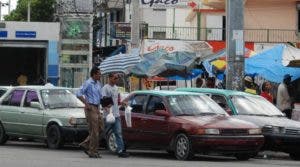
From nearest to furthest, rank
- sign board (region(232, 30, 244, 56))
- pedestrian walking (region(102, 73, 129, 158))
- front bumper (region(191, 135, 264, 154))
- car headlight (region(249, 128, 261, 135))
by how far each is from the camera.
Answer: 1. front bumper (region(191, 135, 264, 154))
2. car headlight (region(249, 128, 261, 135))
3. pedestrian walking (region(102, 73, 129, 158))
4. sign board (region(232, 30, 244, 56))

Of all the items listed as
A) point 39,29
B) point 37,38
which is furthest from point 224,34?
point 37,38

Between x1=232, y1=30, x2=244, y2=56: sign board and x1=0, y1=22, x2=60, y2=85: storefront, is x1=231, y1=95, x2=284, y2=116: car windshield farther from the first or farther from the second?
x1=0, y1=22, x2=60, y2=85: storefront

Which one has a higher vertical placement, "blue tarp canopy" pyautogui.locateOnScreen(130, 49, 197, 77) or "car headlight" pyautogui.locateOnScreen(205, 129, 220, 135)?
"blue tarp canopy" pyautogui.locateOnScreen(130, 49, 197, 77)

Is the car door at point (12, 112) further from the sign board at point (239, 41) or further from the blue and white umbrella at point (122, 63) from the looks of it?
the sign board at point (239, 41)

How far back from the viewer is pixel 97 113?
15.8 meters

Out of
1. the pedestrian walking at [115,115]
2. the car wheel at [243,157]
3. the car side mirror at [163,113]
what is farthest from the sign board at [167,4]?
the car wheel at [243,157]

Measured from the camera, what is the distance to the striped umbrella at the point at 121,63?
24047 millimetres

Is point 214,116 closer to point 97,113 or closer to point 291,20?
point 97,113

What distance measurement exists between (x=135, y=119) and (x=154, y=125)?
745 mm

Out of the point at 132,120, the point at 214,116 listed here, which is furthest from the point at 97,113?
the point at 214,116

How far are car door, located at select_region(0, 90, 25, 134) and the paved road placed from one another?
0.73m

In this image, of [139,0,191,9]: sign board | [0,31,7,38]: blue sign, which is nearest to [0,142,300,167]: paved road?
[139,0,191,9]: sign board

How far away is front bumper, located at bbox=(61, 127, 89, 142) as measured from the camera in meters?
18.0

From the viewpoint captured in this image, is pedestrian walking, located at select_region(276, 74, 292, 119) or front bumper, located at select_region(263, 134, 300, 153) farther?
pedestrian walking, located at select_region(276, 74, 292, 119)
